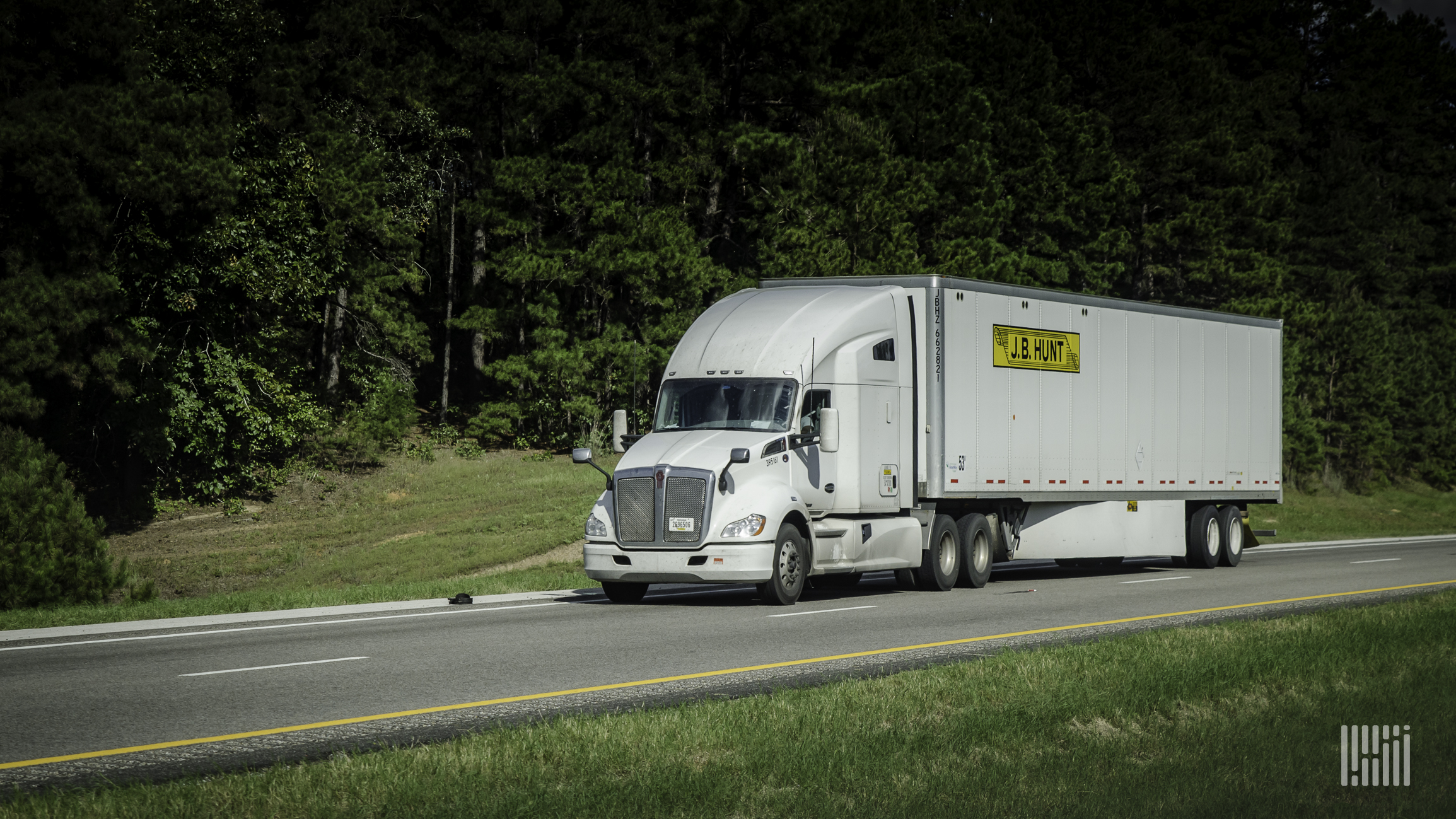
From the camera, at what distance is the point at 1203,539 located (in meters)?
25.7

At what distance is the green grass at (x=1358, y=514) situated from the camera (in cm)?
4366

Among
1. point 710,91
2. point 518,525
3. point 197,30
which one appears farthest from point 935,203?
point 197,30

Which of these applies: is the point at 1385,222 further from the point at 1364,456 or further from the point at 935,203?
the point at 935,203

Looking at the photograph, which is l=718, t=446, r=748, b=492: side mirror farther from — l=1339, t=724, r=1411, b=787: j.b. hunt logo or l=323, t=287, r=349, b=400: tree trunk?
l=323, t=287, r=349, b=400: tree trunk

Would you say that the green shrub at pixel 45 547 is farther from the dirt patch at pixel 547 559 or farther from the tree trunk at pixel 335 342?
the tree trunk at pixel 335 342

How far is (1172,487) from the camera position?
2470 centimetres

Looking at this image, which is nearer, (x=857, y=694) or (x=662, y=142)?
(x=857, y=694)

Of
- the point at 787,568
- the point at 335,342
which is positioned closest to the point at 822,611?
the point at 787,568

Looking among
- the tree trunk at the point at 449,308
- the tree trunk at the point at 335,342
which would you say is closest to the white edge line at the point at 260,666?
the tree trunk at the point at 335,342

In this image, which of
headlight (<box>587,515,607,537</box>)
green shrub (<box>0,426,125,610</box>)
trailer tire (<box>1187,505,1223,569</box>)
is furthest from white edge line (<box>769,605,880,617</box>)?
green shrub (<box>0,426,125,610</box>)

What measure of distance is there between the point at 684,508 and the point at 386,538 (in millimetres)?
18281

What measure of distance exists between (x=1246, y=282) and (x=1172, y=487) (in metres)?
36.3

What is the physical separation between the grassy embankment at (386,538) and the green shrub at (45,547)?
141cm

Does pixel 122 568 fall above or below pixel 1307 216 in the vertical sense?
below
